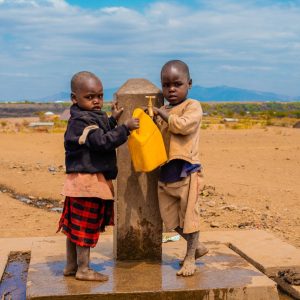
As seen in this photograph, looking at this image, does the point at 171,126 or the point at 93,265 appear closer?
the point at 171,126

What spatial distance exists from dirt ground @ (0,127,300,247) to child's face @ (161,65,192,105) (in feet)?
11.1

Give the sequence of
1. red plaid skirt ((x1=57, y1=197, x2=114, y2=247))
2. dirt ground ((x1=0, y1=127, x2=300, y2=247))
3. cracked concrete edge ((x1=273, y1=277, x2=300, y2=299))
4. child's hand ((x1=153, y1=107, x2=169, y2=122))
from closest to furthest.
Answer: red plaid skirt ((x1=57, y1=197, x2=114, y2=247)) < child's hand ((x1=153, y1=107, x2=169, y2=122)) < cracked concrete edge ((x1=273, y1=277, x2=300, y2=299)) < dirt ground ((x1=0, y1=127, x2=300, y2=247))

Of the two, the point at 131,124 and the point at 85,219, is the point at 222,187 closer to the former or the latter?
the point at 85,219

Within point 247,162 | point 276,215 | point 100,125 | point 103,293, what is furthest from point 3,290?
point 247,162

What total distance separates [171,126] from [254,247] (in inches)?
82.6

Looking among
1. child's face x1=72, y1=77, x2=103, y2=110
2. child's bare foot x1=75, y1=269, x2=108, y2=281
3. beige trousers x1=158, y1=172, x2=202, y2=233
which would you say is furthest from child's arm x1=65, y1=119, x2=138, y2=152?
child's bare foot x1=75, y1=269, x2=108, y2=281

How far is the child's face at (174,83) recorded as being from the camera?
Answer: 165 inches

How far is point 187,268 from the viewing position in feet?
14.1

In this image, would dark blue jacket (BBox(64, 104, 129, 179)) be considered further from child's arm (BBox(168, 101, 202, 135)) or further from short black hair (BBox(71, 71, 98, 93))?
child's arm (BBox(168, 101, 202, 135))

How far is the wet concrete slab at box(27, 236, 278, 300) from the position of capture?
155 inches

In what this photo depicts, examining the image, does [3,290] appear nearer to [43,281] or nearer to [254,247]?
[43,281]

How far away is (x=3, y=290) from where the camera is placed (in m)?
4.47

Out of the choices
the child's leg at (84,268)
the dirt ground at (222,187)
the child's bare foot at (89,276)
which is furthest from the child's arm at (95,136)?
the dirt ground at (222,187)

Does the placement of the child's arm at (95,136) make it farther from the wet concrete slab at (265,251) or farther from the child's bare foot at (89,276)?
the wet concrete slab at (265,251)
